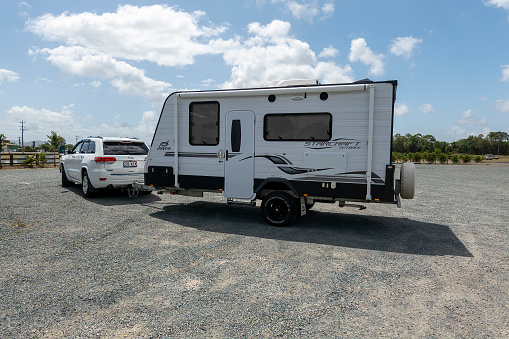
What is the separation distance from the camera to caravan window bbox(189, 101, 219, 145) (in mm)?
7270

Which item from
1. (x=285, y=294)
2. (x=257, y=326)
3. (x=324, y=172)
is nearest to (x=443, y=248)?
(x=324, y=172)

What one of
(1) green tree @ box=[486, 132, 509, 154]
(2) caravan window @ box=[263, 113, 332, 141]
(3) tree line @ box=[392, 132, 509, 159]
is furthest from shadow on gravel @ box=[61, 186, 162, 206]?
(1) green tree @ box=[486, 132, 509, 154]

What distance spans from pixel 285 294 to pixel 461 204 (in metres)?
8.78

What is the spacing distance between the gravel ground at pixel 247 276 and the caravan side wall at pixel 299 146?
994 mm

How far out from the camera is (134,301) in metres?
3.48

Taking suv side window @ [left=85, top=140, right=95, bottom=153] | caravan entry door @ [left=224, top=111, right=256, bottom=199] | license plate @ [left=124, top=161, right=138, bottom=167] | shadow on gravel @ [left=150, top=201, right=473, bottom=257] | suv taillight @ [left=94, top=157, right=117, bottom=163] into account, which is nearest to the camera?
shadow on gravel @ [left=150, top=201, right=473, bottom=257]

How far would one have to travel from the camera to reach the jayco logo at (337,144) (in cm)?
621

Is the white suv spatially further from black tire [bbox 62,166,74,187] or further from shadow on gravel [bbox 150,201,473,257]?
black tire [bbox 62,166,74,187]

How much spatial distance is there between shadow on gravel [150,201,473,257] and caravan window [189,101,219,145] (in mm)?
1879

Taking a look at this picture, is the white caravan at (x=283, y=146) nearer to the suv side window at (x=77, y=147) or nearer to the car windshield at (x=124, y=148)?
the car windshield at (x=124, y=148)

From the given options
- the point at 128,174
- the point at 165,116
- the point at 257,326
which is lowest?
the point at 257,326

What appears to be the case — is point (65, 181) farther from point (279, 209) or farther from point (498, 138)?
point (498, 138)

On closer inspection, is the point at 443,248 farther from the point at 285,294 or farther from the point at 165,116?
the point at 165,116

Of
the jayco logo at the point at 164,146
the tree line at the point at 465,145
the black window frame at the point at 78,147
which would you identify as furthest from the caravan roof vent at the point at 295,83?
the tree line at the point at 465,145
